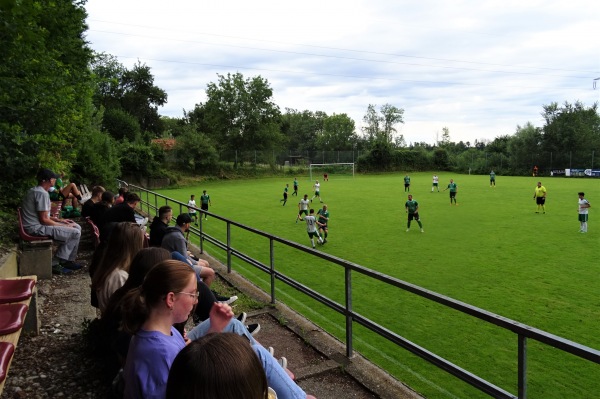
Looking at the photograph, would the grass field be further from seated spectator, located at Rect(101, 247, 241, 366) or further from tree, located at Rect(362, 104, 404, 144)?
tree, located at Rect(362, 104, 404, 144)

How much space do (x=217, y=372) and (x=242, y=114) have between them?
64.1 meters

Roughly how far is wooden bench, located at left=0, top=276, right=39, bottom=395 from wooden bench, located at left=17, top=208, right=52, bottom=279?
2.29 meters

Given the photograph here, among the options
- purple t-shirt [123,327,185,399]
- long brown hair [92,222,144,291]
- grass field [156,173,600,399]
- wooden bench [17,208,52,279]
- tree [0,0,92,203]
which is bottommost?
grass field [156,173,600,399]

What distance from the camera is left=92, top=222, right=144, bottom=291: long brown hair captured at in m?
3.70

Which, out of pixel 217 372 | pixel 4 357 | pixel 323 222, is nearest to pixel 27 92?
pixel 4 357

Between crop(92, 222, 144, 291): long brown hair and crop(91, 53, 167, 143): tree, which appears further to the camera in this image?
crop(91, 53, 167, 143): tree

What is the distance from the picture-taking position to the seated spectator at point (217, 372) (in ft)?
4.39

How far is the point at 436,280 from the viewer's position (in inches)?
390

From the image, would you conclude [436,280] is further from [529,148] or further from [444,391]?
[529,148]

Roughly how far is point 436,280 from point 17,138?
27.5ft

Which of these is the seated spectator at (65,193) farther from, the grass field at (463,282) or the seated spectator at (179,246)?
the seated spectator at (179,246)

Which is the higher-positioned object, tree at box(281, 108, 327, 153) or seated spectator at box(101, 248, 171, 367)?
tree at box(281, 108, 327, 153)

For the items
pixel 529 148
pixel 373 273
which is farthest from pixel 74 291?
pixel 529 148

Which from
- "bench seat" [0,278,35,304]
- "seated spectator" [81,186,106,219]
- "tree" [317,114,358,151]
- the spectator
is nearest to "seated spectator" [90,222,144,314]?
"bench seat" [0,278,35,304]
